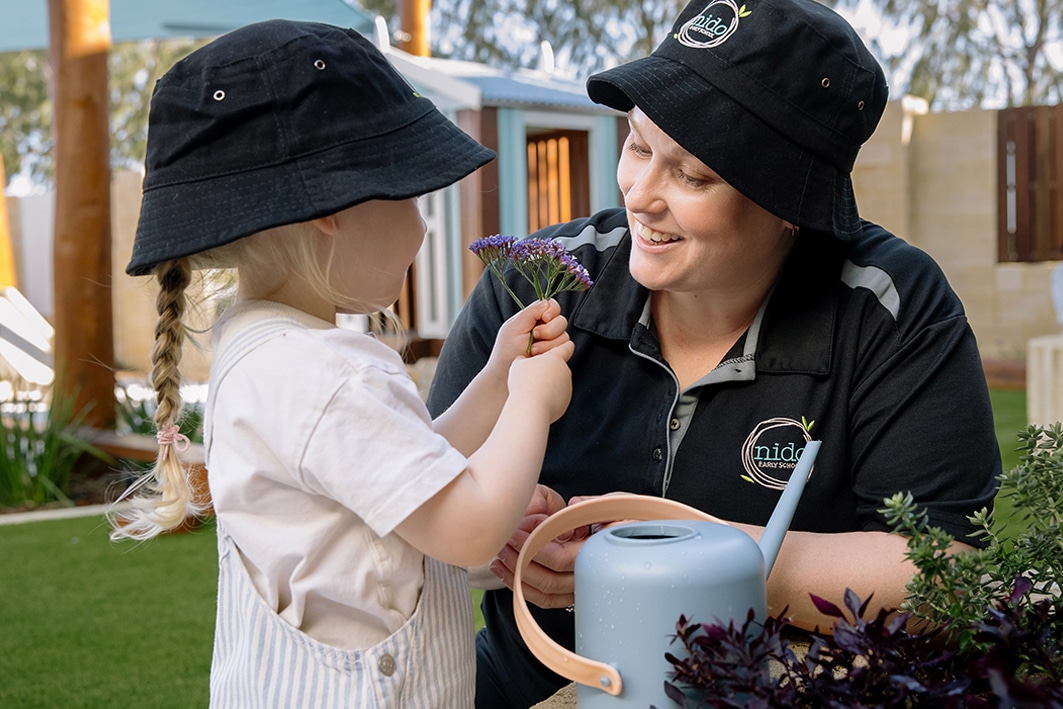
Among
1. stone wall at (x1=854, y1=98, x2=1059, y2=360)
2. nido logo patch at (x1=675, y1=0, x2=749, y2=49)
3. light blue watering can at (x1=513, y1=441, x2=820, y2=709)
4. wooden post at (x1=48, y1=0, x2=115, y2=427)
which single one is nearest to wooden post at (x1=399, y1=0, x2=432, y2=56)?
wooden post at (x1=48, y1=0, x2=115, y2=427)

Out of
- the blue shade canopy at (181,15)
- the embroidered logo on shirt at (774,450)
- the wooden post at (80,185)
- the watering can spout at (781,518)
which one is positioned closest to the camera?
the watering can spout at (781,518)

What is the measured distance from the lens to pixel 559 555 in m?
1.46

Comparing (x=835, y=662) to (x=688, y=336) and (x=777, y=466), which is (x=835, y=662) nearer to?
(x=777, y=466)

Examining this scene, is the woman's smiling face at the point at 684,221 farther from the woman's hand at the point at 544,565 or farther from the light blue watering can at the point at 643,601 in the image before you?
the light blue watering can at the point at 643,601

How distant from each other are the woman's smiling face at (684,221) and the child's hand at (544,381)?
0.36 m

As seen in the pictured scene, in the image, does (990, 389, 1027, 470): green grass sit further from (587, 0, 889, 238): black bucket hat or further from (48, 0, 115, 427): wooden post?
(48, 0, 115, 427): wooden post

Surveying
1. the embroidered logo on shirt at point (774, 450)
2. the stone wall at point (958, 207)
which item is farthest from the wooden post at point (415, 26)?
the embroidered logo on shirt at point (774, 450)

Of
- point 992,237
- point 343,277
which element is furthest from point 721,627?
point 992,237

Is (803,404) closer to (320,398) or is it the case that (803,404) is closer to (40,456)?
(320,398)

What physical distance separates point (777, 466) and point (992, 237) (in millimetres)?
11759

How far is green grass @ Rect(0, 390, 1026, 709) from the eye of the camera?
345cm

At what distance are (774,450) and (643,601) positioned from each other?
73cm

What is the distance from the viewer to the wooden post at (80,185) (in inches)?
258

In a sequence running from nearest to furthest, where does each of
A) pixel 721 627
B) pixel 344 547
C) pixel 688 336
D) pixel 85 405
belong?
1. pixel 721 627
2. pixel 344 547
3. pixel 688 336
4. pixel 85 405
